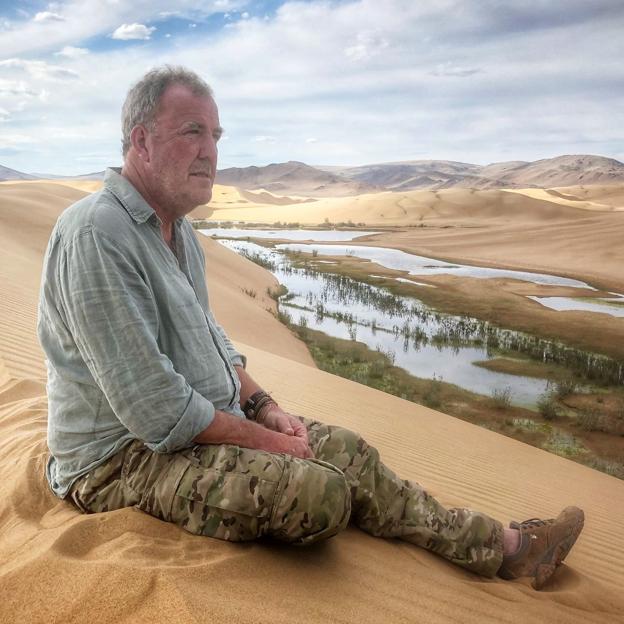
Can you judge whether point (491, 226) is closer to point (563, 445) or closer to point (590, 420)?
point (590, 420)

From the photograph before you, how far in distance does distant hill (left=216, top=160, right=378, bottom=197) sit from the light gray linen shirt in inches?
4975

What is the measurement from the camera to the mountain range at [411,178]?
13038 cm

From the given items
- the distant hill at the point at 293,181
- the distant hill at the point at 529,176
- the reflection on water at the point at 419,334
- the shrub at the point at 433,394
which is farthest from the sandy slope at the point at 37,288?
A: the distant hill at the point at 293,181

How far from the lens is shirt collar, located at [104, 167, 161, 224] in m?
2.09

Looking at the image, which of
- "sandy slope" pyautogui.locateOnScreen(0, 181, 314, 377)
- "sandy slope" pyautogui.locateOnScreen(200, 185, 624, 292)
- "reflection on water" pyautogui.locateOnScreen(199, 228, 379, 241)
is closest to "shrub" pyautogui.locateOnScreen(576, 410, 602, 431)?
"sandy slope" pyautogui.locateOnScreen(0, 181, 314, 377)

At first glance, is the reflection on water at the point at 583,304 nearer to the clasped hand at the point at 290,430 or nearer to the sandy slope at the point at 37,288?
the sandy slope at the point at 37,288

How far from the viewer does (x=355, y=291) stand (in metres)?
15.3

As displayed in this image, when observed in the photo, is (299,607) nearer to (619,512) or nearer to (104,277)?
(104,277)

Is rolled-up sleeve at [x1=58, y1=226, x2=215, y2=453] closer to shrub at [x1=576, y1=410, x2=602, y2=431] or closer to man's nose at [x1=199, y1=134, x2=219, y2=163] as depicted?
man's nose at [x1=199, y1=134, x2=219, y2=163]

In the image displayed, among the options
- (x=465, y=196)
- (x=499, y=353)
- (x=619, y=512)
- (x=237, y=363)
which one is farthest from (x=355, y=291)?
(x=465, y=196)

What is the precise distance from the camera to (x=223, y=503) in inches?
73.8

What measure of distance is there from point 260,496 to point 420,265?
19250 millimetres

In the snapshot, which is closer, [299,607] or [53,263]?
[299,607]

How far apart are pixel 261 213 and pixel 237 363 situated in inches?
1993
